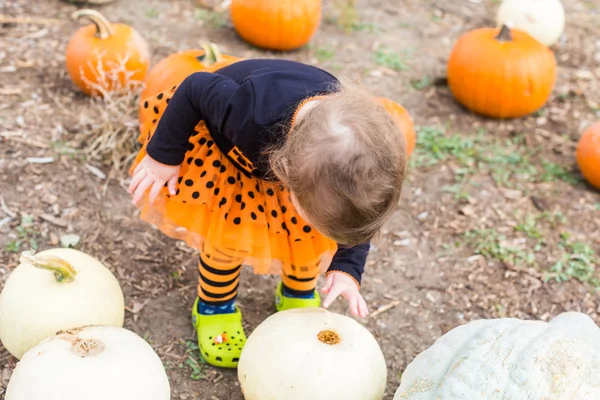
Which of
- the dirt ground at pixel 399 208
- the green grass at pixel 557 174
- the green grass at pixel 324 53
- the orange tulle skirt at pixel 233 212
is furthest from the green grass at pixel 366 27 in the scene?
the orange tulle skirt at pixel 233 212

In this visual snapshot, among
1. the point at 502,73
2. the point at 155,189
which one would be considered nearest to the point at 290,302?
the point at 155,189

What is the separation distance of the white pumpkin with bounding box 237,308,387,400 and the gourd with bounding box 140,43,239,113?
4.73 feet

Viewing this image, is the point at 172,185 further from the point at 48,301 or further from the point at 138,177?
the point at 48,301

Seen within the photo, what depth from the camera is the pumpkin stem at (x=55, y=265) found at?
2.11 meters

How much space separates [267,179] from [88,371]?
0.79 meters

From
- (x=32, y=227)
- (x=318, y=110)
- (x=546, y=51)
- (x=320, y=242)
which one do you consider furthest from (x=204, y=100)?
(x=546, y=51)

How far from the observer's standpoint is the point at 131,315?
2.66 m

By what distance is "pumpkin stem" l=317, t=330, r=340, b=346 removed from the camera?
2131mm

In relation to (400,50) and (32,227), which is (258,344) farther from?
(400,50)

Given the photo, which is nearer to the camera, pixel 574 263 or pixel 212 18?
pixel 574 263

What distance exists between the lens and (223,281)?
2.48 meters

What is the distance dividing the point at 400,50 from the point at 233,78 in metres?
2.59

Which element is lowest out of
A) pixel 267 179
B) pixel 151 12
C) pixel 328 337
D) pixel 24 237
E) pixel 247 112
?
pixel 24 237

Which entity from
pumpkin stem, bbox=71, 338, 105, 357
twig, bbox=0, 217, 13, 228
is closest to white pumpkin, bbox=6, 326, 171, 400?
pumpkin stem, bbox=71, 338, 105, 357
